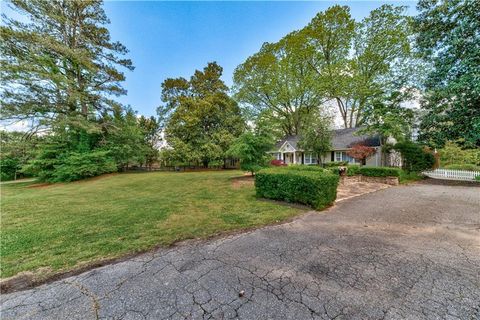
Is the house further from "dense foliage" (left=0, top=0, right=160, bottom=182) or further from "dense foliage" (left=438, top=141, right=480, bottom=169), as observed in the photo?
"dense foliage" (left=0, top=0, right=160, bottom=182)

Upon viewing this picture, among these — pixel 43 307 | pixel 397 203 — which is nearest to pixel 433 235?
pixel 397 203

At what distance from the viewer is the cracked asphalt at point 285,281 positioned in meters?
2.04

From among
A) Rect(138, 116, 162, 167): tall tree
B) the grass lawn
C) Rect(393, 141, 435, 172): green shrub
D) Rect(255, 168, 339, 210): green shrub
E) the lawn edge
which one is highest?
Rect(138, 116, 162, 167): tall tree

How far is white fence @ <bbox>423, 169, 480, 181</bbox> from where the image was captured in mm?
12242

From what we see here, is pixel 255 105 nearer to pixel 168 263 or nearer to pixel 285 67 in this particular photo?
pixel 285 67

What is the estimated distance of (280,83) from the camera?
24750 millimetres

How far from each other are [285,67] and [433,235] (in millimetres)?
23858

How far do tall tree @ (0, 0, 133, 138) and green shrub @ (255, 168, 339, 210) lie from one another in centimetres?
1662

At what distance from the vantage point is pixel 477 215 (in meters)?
5.29

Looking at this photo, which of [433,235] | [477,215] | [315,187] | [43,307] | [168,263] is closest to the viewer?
[43,307]

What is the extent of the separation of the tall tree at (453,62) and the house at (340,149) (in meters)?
8.43

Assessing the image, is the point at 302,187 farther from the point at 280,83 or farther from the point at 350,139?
the point at 280,83

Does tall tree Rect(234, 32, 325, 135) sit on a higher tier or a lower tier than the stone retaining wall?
higher

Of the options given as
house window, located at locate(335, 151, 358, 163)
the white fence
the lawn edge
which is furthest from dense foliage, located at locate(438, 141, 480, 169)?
the lawn edge
